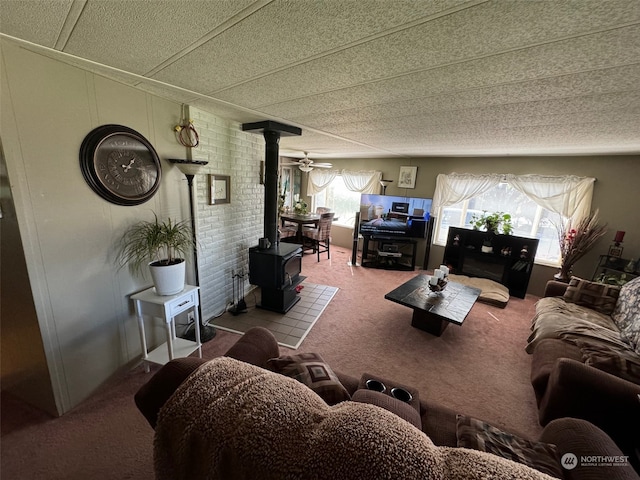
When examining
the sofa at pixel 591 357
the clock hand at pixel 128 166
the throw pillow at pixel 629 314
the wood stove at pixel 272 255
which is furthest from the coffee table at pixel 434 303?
the clock hand at pixel 128 166

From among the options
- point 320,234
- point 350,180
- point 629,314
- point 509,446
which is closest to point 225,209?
point 320,234

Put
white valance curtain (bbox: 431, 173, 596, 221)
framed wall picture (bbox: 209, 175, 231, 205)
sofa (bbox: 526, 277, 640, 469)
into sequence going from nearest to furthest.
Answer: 1. sofa (bbox: 526, 277, 640, 469)
2. framed wall picture (bbox: 209, 175, 231, 205)
3. white valance curtain (bbox: 431, 173, 596, 221)

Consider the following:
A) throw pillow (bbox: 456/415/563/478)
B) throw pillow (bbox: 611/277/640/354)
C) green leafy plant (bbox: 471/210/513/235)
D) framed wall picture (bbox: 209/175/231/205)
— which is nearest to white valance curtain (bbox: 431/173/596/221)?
green leafy plant (bbox: 471/210/513/235)

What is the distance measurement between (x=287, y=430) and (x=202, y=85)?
193 cm

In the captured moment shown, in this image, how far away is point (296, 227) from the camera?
18.8 feet

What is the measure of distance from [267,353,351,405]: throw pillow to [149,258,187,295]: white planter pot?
108 cm

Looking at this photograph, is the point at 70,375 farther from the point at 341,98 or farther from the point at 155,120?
the point at 341,98

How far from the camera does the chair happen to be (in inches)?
200

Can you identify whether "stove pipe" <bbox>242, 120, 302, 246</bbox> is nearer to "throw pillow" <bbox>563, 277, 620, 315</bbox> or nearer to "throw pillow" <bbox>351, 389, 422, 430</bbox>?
"throw pillow" <bbox>351, 389, 422, 430</bbox>

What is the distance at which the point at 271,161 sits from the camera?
2.80 metres

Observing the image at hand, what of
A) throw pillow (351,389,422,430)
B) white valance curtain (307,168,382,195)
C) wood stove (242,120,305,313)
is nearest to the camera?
throw pillow (351,389,422,430)

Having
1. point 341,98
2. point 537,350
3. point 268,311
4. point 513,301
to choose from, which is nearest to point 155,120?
point 341,98

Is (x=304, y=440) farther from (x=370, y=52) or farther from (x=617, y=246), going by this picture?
(x=617, y=246)

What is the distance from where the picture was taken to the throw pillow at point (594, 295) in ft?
7.97
